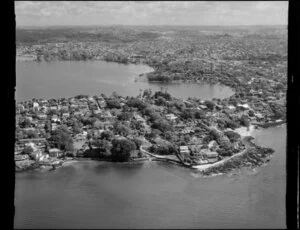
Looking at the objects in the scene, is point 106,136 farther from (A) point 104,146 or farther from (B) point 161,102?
(B) point 161,102

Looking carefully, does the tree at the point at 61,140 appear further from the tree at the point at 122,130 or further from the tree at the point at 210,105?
the tree at the point at 210,105

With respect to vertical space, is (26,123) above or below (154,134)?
above

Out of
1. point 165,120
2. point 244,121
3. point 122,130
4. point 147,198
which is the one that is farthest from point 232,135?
point 147,198

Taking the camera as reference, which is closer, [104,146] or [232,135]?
[104,146]

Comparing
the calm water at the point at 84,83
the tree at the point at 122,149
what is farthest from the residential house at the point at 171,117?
the calm water at the point at 84,83

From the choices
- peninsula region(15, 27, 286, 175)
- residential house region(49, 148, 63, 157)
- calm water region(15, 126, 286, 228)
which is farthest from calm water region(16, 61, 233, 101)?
calm water region(15, 126, 286, 228)

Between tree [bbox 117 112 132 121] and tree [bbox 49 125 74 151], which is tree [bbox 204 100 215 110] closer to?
tree [bbox 117 112 132 121]

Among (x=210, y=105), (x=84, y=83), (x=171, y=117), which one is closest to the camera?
(x=171, y=117)
